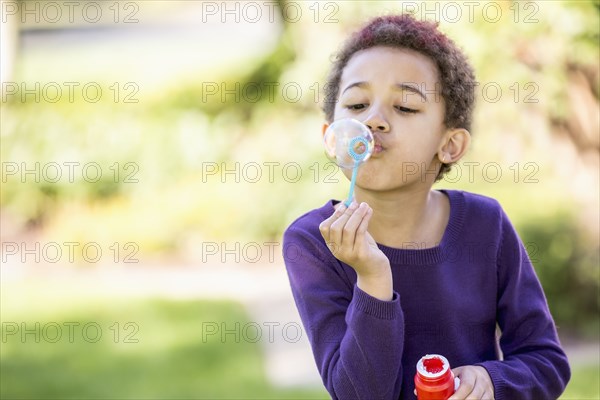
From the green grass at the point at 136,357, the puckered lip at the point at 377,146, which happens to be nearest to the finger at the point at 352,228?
the puckered lip at the point at 377,146

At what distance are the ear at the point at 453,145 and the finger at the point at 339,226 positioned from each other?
576 millimetres

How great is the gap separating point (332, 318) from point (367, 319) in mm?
173

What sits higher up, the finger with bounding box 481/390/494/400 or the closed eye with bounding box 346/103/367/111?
the closed eye with bounding box 346/103/367/111

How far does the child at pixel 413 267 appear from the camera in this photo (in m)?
2.11

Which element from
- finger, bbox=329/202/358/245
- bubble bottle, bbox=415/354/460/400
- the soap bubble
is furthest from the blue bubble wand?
bubble bottle, bbox=415/354/460/400

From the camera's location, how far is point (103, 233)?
823 cm

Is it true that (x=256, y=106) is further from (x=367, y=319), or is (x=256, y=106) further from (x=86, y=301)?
(x=367, y=319)

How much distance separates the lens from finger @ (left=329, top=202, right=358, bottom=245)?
6.65 ft

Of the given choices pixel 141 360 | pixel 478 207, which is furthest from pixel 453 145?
pixel 141 360

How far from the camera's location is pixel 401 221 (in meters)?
2.43

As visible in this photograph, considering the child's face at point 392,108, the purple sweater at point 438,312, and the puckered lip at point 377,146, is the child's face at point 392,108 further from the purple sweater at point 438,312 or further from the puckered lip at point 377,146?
the purple sweater at point 438,312

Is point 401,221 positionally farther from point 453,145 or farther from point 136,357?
point 136,357

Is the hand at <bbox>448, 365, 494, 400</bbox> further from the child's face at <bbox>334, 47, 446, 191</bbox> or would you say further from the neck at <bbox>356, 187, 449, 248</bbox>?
the child's face at <bbox>334, 47, 446, 191</bbox>

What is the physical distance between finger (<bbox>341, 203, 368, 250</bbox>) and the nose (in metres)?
0.30
